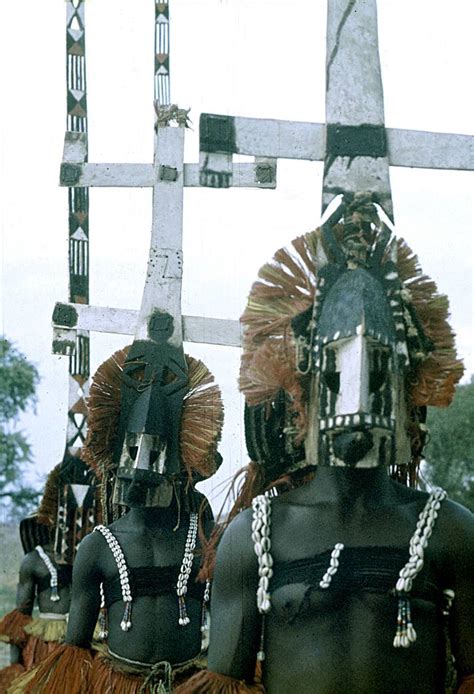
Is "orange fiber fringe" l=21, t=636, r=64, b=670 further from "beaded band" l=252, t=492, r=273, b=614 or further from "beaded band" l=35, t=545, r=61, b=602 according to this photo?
"beaded band" l=252, t=492, r=273, b=614

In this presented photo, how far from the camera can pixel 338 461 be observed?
392 centimetres

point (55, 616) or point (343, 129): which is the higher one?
point (343, 129)

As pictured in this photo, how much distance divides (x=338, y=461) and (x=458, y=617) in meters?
0.60

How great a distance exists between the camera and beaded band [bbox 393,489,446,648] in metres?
3.84

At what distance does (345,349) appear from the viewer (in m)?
3.94

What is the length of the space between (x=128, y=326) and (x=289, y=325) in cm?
255

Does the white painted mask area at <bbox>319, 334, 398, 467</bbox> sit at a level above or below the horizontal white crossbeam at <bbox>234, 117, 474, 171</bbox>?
below

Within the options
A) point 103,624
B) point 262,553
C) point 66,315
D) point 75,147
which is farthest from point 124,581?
point 75,147

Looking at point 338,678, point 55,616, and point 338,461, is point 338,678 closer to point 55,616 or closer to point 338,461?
point 338,461

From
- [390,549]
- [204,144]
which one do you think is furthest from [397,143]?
[390,549]

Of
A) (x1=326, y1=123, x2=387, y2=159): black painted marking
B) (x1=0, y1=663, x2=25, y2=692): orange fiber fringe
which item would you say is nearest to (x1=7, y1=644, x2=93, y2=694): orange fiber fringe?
(x1=0, y1=663, x2=25, y2=692): orange fiber fringe

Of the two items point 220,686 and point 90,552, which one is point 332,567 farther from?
point 90,552

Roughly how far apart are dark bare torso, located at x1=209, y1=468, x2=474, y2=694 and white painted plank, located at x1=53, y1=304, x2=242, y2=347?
6.75 feet

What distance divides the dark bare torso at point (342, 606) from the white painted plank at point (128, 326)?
206 centimetres
